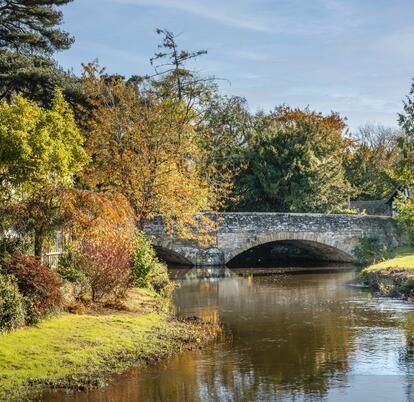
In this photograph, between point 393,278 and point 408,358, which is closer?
point 408,358

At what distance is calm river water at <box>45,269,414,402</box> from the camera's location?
37.6 ft

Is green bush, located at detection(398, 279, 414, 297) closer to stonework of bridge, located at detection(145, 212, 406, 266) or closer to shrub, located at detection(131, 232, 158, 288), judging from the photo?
shrub, located at detection(131, 232, 158, 288)

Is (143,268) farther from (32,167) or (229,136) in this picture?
(229,136)

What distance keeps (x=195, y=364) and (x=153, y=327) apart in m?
2.91

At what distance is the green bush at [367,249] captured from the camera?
38875 millimetres

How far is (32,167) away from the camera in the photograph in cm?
1543

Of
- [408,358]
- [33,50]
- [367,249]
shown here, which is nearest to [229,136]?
[367,249]

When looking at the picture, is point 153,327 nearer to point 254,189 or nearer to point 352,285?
point 352,285

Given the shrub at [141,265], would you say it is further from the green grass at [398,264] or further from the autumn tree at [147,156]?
the green grass at [398,264]

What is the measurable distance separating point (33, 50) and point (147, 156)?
409 inches

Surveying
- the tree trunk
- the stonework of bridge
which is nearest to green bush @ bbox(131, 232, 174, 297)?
the tree trunk

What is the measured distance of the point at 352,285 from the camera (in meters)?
28.6

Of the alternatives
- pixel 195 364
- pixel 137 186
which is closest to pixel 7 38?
pixel 137 186

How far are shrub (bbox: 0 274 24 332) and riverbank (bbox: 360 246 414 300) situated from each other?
1382cm
